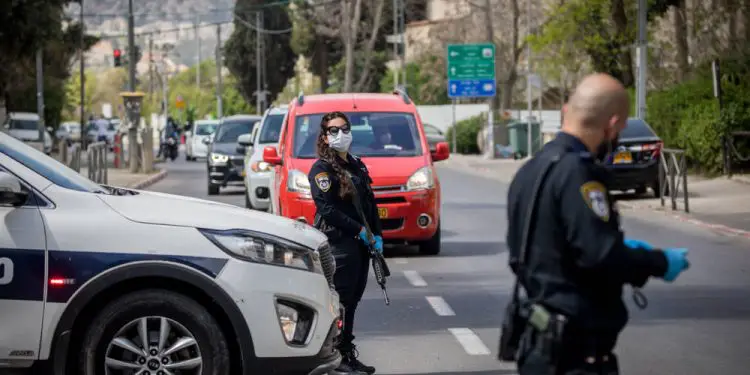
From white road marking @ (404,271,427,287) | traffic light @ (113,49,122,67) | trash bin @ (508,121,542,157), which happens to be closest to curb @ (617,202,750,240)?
white road marking @ (404,271,427,287)

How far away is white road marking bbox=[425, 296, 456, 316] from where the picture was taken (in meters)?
12.3

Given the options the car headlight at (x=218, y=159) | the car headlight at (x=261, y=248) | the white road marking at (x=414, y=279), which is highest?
the car headlight at (x=261, y=248)

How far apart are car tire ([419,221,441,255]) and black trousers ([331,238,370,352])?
747 centimetres

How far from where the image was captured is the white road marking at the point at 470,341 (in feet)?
33.6

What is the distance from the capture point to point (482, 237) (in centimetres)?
1947

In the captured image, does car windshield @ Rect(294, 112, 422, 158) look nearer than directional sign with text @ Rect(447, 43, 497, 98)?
Yes

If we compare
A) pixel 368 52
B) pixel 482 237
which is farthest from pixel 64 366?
pixel 368 52

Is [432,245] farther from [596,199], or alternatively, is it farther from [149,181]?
[149,181]

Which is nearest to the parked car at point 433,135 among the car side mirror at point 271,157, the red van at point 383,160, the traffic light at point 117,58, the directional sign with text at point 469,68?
the directional sign with text at point 469,68

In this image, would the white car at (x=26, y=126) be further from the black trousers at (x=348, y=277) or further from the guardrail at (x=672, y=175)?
the black trousers at (x=348, y=277)

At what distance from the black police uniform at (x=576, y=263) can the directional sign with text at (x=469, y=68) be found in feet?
180

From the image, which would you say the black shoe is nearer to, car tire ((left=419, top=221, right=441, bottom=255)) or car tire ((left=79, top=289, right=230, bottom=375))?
car tire ((left=79, top=289, right=230, bottom=375))

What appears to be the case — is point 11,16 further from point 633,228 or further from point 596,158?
point 596,158

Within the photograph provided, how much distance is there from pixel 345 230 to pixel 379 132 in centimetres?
792
